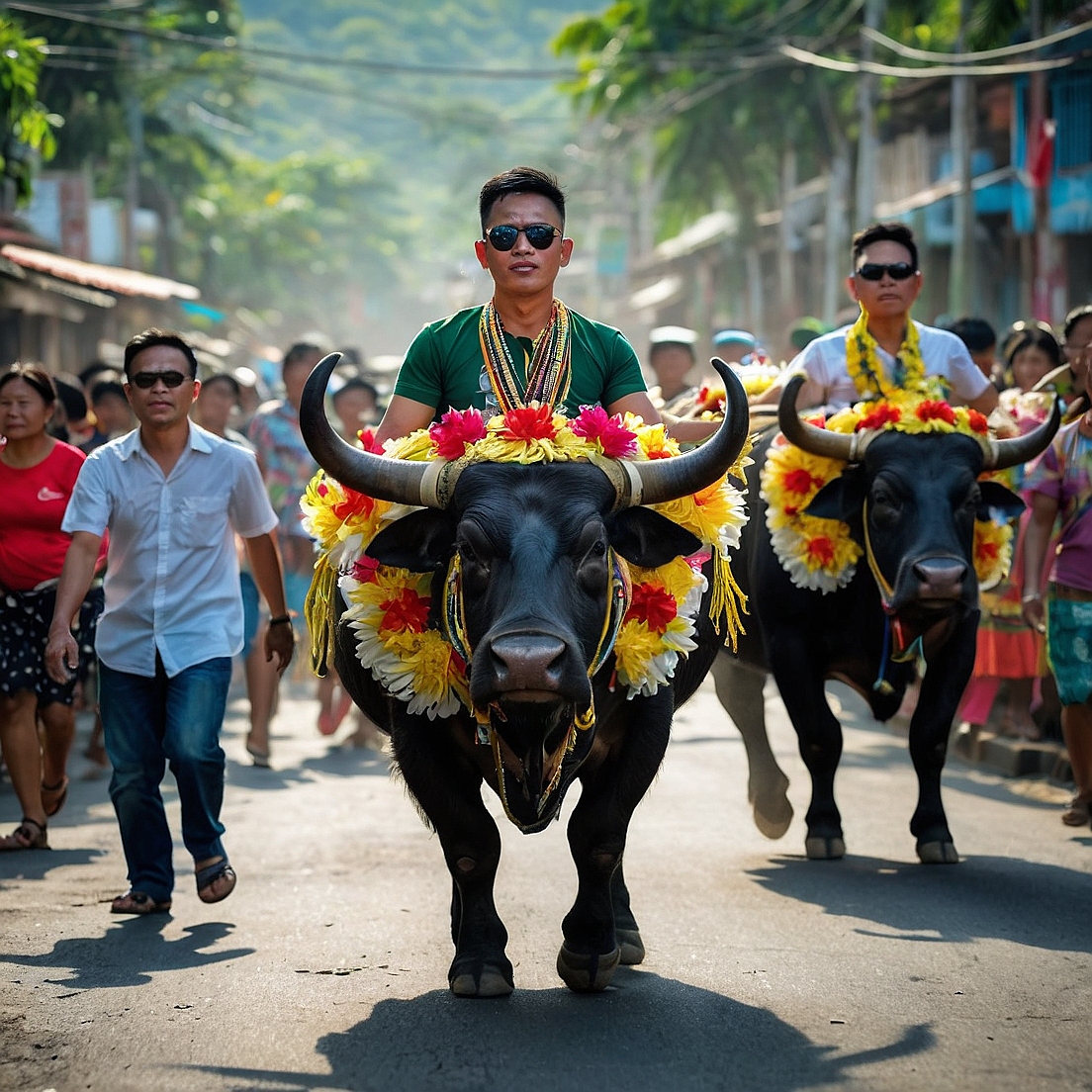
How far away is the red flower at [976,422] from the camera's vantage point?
780cm

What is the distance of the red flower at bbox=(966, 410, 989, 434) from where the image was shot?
7801mm

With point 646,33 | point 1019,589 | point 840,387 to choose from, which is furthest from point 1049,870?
point 646,33

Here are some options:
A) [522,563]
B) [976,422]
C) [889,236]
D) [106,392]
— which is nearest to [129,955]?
[522,563]

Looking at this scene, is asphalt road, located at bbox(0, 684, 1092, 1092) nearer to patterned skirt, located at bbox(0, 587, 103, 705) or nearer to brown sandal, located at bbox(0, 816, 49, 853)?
brown sandal, located at bbox(0, 816, 49, 853)

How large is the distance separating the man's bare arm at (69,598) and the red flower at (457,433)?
2006 mm

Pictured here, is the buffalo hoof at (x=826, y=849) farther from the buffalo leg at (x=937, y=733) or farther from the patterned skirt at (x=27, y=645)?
the patterned skirt at (x=27, y=645)

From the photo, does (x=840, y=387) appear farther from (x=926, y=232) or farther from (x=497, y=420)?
(x=926, y=232)

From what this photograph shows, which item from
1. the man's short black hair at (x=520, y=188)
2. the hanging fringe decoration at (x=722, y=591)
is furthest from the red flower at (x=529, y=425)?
the hanging fringe decoration at (x=722, y=591)

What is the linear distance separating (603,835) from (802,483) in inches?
116

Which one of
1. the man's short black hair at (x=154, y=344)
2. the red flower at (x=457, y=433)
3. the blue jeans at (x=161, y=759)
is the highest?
the man's short black hair at (x=154, y=344)

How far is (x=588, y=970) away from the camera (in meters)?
5.35

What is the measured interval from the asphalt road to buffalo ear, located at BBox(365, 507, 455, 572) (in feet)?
4.05


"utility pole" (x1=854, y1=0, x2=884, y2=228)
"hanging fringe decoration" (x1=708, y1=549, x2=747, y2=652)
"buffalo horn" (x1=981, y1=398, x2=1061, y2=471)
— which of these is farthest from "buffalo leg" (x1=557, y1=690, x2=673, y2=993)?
"utility pole" (x1=854, y1=0, x2=884, y2=228)

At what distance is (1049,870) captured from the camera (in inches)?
288
